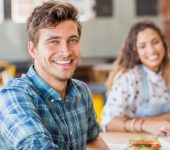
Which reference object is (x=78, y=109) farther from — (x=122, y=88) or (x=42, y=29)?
(x=122, y=88)

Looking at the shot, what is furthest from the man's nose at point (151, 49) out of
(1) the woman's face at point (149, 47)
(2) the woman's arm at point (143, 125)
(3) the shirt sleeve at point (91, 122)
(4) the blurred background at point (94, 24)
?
(4) the blurred background at point (94, 24)

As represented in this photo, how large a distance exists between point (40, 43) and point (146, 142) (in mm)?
668

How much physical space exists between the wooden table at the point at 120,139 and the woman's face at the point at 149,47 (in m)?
0.54

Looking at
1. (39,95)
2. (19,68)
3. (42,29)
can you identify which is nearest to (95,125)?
(39,95)

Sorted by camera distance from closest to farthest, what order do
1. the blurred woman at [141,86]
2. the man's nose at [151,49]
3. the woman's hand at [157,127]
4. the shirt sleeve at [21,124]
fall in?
1. the shirt sleeve at [21,124]
2. the woman's hand at [157,127]
3. the blurred woman at [141,86]
4. the man's nose at [151,49]

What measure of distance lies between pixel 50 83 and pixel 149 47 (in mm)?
1274

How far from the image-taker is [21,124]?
126 centimetres

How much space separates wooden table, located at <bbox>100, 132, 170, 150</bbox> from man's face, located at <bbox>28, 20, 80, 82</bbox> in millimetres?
621

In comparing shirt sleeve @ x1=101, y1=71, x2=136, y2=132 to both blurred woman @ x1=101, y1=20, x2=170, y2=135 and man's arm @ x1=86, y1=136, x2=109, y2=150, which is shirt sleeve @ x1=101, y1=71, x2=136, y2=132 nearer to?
blurred woman @ x1=101, y1=20, x2=170, y2=135

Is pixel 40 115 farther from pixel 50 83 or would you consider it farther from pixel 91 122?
pixel 91 122

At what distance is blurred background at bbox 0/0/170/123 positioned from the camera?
6918mm

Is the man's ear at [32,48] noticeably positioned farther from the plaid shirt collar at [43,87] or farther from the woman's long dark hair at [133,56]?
the woman's long dark hair at [133,56]

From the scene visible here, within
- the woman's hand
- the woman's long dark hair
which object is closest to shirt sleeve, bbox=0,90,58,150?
the woman's hand

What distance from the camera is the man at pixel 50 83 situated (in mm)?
1330
